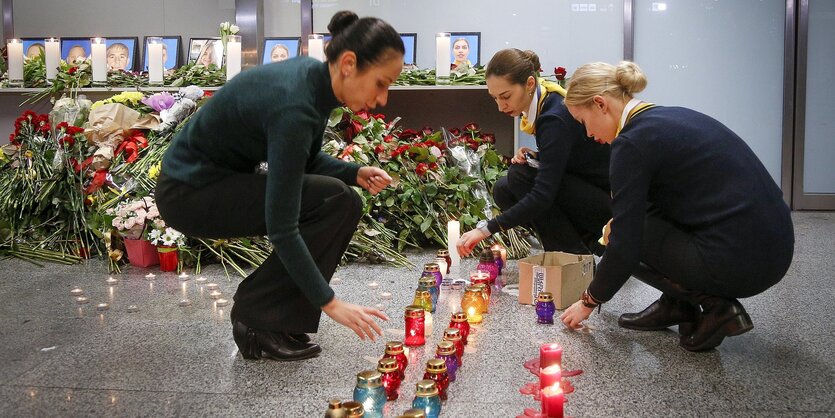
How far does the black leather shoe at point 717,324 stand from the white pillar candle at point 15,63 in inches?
170

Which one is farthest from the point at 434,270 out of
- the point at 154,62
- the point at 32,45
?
the point at 32,45

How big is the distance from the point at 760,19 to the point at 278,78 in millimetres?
4599

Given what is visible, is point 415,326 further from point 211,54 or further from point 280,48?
point 280,48

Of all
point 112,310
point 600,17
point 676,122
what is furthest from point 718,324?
point 600,17

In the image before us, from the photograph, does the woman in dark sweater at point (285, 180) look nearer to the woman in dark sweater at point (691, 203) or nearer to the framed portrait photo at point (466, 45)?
the woman in dark sweater at point (691, 203)

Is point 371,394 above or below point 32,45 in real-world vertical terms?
below

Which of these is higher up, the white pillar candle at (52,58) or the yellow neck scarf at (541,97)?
the white pillar candle at (52,58)

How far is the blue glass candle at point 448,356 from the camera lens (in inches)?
73.2

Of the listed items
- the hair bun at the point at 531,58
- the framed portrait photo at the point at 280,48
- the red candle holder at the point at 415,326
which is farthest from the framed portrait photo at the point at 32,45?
Answer: the red candle holder at the point at 415,326

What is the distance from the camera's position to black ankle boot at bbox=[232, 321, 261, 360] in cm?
207

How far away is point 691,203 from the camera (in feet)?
6.67

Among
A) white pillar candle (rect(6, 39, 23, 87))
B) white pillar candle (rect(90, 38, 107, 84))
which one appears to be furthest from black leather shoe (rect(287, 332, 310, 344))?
white pillar candle (rect(6, 39, 23, 87))

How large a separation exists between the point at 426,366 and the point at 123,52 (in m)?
4.94

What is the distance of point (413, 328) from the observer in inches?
86.5
